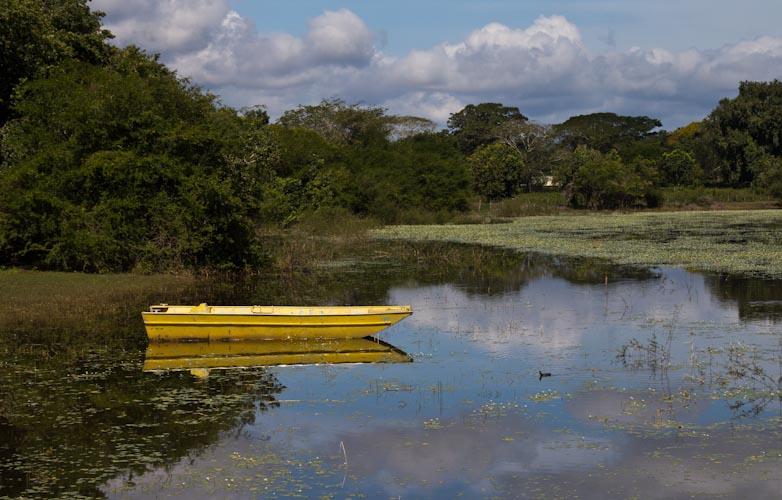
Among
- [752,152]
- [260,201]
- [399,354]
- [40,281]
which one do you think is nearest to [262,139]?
[260,201]

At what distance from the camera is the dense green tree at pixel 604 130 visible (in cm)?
11338

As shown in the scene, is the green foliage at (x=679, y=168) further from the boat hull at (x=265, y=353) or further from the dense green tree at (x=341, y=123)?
the boat hull at (x=265, y=353)

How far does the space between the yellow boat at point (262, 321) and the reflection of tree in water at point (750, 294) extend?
879 centimetres

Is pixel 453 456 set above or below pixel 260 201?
below

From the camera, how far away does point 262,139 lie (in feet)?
166

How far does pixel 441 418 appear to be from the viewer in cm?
1298

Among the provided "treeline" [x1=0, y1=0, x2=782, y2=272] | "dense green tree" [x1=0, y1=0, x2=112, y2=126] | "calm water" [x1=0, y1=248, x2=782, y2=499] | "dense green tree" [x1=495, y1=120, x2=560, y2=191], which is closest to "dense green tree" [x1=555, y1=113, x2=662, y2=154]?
"dense green tree" [x1=495, y1=120, x2=560, y2=191]

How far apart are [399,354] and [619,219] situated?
164 feet

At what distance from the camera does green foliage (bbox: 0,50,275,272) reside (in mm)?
28984

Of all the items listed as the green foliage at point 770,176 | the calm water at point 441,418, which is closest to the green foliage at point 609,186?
the green foliage at point 770,176

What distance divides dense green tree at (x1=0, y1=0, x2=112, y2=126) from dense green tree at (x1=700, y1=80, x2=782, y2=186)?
6633 cm

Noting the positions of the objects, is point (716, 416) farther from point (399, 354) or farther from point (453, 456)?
point (399, 354)

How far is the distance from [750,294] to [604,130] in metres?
96.8

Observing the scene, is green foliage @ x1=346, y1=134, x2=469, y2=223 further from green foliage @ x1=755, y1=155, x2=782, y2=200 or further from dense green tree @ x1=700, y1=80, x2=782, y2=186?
dense green tree @ x1=700, y1=80, x2=782, y2=186
